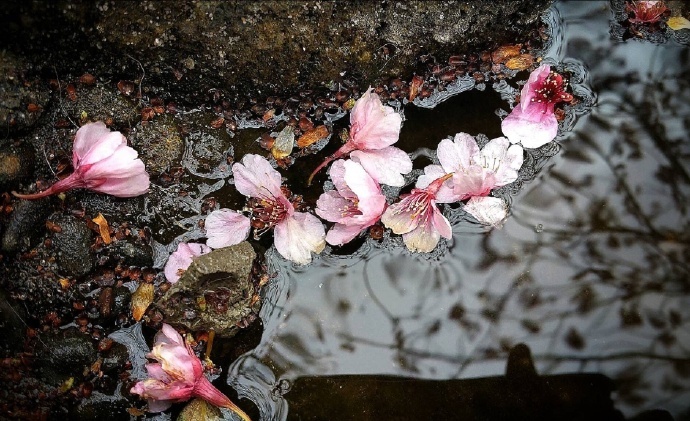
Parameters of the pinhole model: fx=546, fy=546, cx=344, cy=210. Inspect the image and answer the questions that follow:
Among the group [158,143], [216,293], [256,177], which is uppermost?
[158,143]

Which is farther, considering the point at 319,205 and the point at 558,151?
the point at 558,151

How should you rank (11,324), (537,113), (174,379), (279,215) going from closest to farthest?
(174,379)
(11,324)
(279,215)
(537,113)

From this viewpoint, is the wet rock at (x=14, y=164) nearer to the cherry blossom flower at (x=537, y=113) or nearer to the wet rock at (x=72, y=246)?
the wet rock at (x=72, y=246)

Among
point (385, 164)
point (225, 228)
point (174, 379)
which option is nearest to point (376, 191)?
point (385, 164)

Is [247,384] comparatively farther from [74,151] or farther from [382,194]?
[74,151]

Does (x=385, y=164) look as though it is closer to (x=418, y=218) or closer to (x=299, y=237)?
(x=418, y=218)

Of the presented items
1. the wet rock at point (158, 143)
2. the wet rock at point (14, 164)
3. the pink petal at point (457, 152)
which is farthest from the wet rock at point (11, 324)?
the pink petal at point (457, 152)

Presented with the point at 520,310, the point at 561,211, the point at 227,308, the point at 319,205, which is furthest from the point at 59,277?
the point at 561,211
